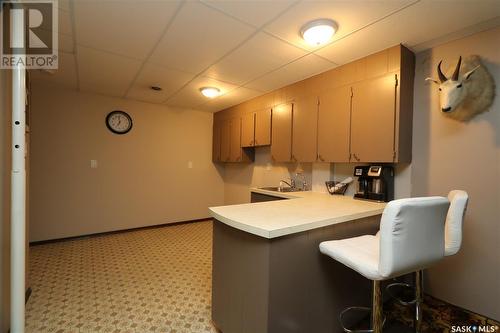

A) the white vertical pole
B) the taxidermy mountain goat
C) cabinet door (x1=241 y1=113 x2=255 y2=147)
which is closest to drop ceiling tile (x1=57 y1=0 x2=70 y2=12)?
the white vertical pole

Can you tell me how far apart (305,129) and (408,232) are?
6.63 ft

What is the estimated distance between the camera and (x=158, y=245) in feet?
11.6

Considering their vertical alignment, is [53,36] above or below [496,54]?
above

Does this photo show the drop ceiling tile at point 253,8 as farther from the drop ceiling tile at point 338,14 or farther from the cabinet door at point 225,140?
the cabinet door at point 225,140

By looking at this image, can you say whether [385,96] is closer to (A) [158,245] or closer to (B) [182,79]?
(B) [182,79]

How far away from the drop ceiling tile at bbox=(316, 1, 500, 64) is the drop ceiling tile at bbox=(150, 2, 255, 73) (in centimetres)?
89

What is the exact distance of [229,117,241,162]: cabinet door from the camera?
4305 millimetres

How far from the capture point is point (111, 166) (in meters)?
4.02

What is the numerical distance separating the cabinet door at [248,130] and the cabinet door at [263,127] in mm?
109

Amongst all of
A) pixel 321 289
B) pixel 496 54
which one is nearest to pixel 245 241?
pixel 321 289

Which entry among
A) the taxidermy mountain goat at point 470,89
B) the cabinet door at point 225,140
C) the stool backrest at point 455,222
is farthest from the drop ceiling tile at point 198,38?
the cabinet door at point 225,140

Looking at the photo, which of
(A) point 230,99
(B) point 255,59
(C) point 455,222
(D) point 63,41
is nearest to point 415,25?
(B) point 255,59

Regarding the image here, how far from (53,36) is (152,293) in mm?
2483

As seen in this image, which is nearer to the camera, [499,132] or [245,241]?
[245,241]
